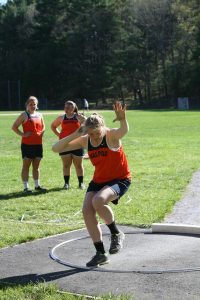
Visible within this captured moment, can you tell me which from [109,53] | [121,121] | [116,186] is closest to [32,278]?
[116,186]

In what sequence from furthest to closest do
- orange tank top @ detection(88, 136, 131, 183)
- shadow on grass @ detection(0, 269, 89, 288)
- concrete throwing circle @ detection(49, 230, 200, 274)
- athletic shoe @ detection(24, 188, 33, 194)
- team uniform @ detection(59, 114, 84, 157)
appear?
1. team uniform @ detection(59, 114, 84, 157)
2. athletic shoe @ detection(24, 188, 33, 194)
3. orange tank top @ detection(88, 136, 131, 183)
4. concrete throwing circle @ detection(49, 230, 200, 274)
5. shadow on grass @ detection(0, 269, 89, 288)

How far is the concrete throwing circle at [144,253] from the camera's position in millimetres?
5980

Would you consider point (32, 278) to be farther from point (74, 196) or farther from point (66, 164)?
point (66, 164)

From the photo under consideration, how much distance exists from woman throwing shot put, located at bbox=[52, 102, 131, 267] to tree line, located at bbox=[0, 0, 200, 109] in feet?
233

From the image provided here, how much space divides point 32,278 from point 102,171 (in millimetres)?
1487

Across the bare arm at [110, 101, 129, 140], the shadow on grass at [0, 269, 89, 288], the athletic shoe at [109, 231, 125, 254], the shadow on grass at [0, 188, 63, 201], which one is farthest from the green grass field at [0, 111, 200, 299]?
the bare arm at [110, 101, 129, 140]

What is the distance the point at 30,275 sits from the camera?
232 inches

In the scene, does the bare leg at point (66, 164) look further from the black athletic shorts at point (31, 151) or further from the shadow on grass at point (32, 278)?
the shadow on grass at point (32, 278)

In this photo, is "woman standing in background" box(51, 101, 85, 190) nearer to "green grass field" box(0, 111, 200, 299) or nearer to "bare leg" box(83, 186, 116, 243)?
"green grass field" box(0, 111, 200, 299)

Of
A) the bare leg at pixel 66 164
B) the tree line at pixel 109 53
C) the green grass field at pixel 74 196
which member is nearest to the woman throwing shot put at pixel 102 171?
the green grass field at pixel 74 196

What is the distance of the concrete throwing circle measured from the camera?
5.98 m

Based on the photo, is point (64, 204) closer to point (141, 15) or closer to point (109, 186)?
point (109, 186)

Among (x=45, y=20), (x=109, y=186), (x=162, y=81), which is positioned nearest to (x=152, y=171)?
(x=109, y=186)

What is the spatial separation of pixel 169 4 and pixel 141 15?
433 centimetres
